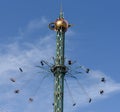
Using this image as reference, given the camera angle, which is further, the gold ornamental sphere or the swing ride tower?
the gold ornamental sphere

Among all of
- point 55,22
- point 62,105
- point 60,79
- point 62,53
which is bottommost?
point 62,105

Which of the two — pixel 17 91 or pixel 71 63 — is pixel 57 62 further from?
pixel 17 91

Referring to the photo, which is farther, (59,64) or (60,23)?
(60,23)

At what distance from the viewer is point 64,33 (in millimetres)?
94562

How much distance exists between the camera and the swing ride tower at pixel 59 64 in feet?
282

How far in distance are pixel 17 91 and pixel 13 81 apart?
13.4ft

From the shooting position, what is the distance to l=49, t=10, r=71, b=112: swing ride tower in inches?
3382

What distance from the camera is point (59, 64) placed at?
293ft

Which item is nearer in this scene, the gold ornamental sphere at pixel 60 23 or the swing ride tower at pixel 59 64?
the swing ride tower at pixel 59 64

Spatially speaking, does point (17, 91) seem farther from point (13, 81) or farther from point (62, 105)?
point (62, 105)

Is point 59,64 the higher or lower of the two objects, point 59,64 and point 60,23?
the lower

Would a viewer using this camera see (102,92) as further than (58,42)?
No

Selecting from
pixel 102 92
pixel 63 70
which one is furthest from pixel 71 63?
pixel 102 92

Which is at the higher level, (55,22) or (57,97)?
(55,22)
